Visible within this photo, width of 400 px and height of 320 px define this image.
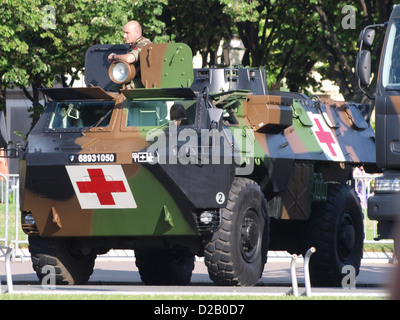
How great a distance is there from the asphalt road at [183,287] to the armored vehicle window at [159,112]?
1.81 metres

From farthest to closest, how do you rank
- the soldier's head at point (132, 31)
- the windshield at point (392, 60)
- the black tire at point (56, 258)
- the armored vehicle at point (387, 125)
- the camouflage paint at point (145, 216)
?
the soldier's head at point (132, 31), the black tire at point (56, 258), the windshield at point (392, 60), the armored vehicle at point (387, 125), the camouflage paint at point (145, 216)

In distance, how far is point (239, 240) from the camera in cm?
1232

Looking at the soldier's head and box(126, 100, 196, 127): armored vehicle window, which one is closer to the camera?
box(126, 100, 196, 127): armored vehicle window

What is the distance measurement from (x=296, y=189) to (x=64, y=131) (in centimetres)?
302

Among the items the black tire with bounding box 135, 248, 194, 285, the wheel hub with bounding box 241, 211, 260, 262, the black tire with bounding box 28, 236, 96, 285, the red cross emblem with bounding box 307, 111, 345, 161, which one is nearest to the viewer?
the wheel hub with bounding box 241, 211, 260, 262

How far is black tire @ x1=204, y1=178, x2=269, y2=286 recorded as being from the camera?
40.0 feet

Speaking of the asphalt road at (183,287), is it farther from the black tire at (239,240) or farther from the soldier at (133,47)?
the soldier at (133,47)

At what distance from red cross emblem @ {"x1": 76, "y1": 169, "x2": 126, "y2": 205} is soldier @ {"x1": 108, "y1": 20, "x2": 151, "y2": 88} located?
5.23ft

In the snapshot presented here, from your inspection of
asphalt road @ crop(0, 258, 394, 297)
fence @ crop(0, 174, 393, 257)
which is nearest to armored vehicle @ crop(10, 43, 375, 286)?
asphalt road @ crop(0, 258, 394, 297)

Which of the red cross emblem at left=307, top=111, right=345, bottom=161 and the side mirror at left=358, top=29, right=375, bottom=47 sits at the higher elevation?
the side mirror at left=358, top=29, right=375, bottom=47

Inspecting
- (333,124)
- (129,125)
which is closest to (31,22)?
(333,124)

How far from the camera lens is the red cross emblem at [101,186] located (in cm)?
1206

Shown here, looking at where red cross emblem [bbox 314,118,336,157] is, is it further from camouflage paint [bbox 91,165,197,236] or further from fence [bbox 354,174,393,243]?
fence [bbox 354,174,393,243]

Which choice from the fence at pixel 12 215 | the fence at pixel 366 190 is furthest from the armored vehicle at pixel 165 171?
the fence at pixel 366 190
